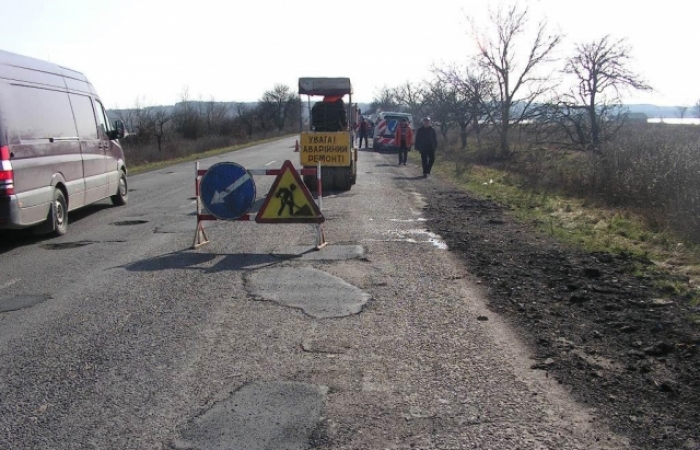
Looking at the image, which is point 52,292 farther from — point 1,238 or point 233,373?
point 1,238

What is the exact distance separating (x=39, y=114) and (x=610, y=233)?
902cm

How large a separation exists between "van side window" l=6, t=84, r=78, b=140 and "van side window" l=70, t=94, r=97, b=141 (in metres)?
0.30

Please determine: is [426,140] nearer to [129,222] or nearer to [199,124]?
[129,222]

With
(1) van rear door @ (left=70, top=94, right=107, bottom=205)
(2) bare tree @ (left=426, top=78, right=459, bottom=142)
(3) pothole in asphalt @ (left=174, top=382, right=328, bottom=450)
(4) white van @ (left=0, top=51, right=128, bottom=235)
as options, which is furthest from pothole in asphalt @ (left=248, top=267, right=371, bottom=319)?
(2) bare tree @ (left=426, top=78, right=459, bottom=142)

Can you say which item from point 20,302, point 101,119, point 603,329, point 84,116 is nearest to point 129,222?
point 84,116

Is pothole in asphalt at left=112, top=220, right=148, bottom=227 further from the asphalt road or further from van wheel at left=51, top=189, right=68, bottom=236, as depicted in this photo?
the asphalt road

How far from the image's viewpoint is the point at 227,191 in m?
9.62

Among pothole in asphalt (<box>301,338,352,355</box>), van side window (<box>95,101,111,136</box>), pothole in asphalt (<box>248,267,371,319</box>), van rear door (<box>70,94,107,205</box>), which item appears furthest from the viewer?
van side window (<box>95,101,111,136</box>)

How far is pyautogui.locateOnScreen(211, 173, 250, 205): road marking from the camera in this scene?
9.61 metres

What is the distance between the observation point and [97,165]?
12844mm

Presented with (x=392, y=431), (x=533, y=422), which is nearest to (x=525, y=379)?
(x=533, y=422)

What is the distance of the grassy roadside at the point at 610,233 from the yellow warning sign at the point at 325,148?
3.50m

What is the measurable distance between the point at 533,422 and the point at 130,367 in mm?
2823

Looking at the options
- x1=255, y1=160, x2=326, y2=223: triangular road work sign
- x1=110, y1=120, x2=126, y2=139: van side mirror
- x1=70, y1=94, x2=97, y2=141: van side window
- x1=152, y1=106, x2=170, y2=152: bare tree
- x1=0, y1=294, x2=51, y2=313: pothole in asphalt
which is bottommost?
x1=152, y1=106, x2=170, y2=152: bare tree
